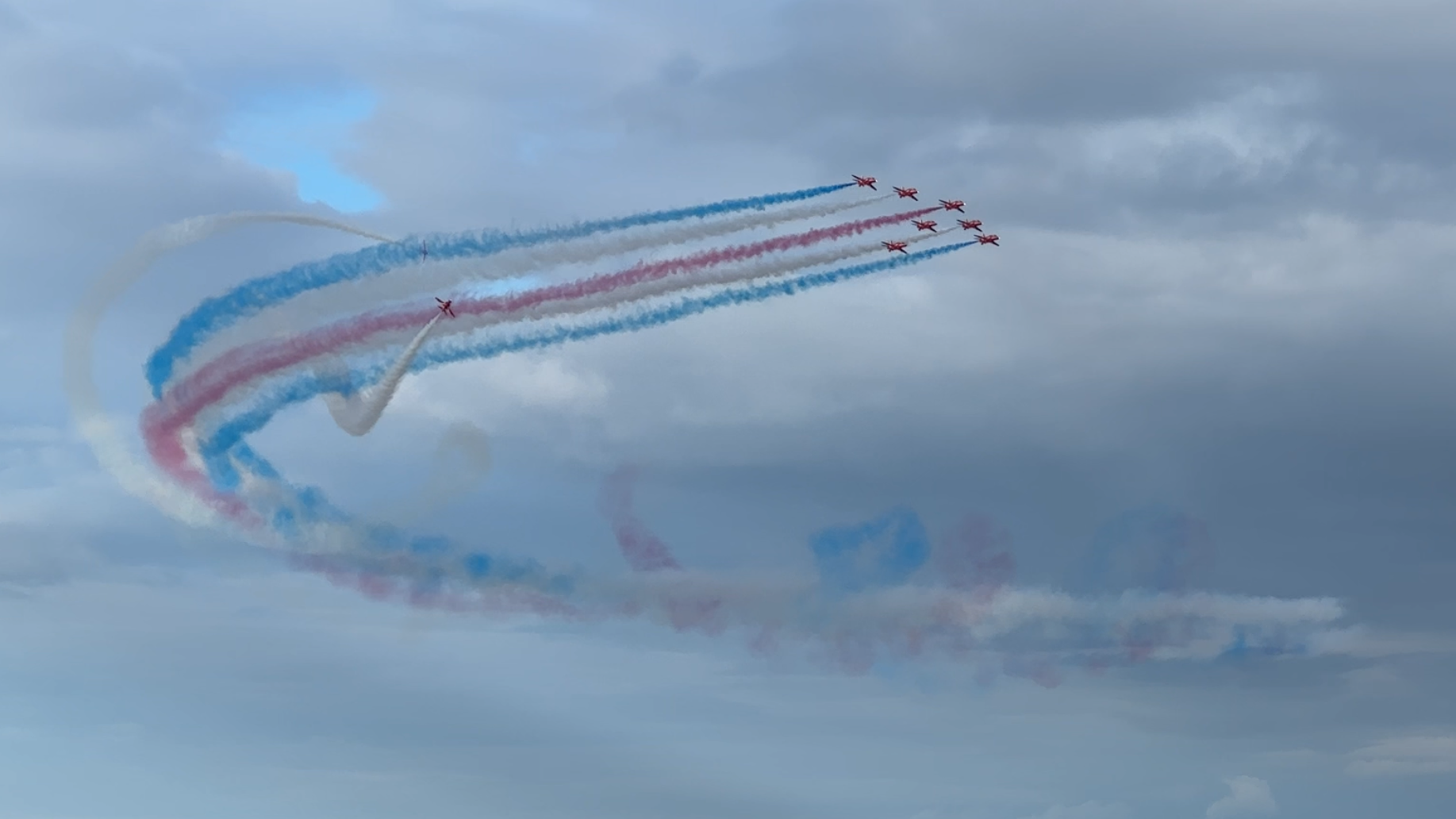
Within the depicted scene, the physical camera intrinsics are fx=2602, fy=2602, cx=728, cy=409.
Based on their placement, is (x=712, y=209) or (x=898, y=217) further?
(x=898, y=217)

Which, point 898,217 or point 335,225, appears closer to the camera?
point 335,225

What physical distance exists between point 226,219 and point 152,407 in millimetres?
11281

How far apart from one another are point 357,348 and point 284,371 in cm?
415

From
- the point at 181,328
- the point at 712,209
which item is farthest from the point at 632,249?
the point at 181,328

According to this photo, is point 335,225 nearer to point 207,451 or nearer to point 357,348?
point 357,348

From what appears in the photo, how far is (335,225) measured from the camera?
124m

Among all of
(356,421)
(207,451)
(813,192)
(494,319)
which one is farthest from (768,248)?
(207,451)

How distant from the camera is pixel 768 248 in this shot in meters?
125

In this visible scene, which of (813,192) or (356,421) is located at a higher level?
(813,192)

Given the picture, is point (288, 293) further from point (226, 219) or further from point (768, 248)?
point (768, 248)

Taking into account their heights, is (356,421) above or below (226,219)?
below

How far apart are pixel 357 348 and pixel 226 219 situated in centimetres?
882

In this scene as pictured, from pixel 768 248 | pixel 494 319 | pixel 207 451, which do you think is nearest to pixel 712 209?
pixel 768 248

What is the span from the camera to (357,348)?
416ft
